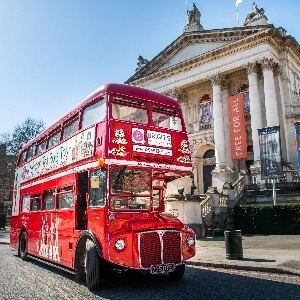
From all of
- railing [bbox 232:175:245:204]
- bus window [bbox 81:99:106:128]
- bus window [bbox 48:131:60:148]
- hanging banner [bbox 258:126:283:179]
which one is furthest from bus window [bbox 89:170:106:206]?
railing [bbox 232:175:245:204]

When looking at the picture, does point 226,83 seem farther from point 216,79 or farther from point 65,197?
point 65,197

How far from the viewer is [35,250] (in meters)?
10.4

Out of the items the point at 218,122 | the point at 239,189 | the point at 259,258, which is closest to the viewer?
the point at 259,258

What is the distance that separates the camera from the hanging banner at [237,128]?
2564 centimetres

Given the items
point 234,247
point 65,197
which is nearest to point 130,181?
point 65,197

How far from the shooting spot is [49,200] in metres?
9.43

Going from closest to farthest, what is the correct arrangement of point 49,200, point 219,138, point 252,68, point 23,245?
1. point 49,200
2. point 23,245
3. point 252,68
4. point 219,138

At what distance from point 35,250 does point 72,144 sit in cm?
440

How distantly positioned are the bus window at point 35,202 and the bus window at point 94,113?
386 cm

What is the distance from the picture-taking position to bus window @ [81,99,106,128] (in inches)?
281

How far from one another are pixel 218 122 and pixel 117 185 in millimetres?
23347

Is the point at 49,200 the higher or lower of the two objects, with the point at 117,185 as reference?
lower

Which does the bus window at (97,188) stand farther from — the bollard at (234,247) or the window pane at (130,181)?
the bollard at (234,247)

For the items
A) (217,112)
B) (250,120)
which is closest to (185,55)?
(217,112)
